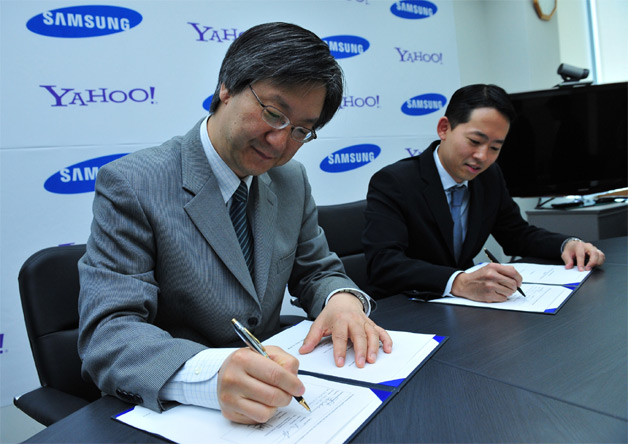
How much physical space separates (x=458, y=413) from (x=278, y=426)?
0.24 metres

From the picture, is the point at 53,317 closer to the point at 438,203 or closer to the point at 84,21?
the point at 438,203

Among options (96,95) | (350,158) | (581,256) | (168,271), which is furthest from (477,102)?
(96,95)

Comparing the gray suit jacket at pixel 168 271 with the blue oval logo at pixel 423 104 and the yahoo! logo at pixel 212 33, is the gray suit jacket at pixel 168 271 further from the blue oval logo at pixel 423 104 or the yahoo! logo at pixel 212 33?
the blue oval logo at pixel 423 104

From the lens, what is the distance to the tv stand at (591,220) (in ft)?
8.61

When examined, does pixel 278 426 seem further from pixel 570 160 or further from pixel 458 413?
pixel 570 160

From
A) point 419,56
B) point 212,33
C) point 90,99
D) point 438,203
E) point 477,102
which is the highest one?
point 212,33

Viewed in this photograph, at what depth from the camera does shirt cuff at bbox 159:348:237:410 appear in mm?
611

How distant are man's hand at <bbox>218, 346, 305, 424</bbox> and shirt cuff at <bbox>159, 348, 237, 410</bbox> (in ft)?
0.09

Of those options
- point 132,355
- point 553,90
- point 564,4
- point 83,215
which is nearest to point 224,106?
point 132,355

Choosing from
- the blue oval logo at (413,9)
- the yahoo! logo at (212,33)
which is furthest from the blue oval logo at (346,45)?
the yahoo! logo at (212,33)

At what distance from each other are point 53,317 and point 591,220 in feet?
9.46

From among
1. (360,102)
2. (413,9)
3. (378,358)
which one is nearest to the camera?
(378,358)

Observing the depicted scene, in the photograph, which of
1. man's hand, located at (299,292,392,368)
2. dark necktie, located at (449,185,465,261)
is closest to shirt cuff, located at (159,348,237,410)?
man's hand, located at (299,292,392,368)

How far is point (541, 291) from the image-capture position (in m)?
1.13
